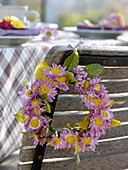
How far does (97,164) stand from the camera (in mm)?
1063

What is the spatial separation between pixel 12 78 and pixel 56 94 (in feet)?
1.84

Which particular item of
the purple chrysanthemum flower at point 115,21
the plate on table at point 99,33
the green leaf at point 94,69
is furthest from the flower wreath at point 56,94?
the purple chrysanthemum flower at point 115,21

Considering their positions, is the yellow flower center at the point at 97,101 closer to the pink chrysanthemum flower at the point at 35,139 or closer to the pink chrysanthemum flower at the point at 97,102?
the pink chrysanthemum flower at the point at 97,102

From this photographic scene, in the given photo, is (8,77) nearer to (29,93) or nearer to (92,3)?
(29,93)

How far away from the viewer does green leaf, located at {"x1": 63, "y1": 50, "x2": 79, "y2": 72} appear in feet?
2.80

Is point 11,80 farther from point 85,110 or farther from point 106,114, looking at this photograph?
point 106,114

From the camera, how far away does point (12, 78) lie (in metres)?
1.41

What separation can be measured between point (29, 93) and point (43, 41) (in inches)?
33.1

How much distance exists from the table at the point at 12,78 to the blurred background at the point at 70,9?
19.0 feet

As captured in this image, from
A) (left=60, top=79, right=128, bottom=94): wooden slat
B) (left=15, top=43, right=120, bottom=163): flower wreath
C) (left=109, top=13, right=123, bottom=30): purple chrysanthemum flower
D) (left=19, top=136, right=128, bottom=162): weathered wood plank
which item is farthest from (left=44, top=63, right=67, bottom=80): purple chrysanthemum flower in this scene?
(left=109, top=13, right=123, bottom=30): purple chrysanthemum flower

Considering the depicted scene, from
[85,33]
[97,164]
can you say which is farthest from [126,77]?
[85,33]

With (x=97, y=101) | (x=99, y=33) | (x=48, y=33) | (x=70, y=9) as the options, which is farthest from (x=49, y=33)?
(x=70, y=9)

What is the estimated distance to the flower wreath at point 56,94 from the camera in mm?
866

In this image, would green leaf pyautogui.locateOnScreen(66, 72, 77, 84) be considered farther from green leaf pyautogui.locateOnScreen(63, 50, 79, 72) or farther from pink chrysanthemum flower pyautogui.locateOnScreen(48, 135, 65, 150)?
pink chrysanthemum flower pyautogui.locateOnScreen(48, 135, 65, 150)
